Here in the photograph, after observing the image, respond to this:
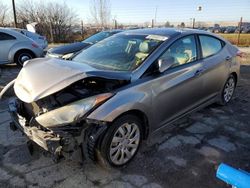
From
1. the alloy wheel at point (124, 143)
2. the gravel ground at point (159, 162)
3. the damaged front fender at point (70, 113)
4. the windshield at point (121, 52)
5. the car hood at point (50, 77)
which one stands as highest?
the windshield at point (121, 52)

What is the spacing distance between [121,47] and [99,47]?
1.63ft

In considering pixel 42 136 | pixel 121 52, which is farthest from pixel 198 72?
pixel 42 136

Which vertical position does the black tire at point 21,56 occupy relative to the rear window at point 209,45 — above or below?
below

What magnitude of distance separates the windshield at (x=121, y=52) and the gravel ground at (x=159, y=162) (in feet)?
3.90

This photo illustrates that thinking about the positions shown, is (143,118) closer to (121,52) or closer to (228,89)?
(121,52)

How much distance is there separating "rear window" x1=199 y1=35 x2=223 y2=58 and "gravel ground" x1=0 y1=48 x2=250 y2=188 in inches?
46.9

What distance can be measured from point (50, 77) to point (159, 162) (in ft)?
5.54

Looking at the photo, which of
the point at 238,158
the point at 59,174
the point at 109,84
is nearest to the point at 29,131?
the point at 59,174

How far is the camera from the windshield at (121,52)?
11.5 ft

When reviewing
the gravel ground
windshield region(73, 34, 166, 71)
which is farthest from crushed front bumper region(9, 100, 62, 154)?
windshield region(73, 34, 166, 71)

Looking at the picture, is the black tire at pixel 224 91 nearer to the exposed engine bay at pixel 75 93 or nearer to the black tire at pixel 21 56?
the exposed engine bay at pixel 75 93

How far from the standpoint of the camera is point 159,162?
331cm

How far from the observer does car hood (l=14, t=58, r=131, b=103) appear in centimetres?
285

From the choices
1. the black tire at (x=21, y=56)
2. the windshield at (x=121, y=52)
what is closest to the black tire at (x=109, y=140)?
the windshield at (x=121, y=52)
